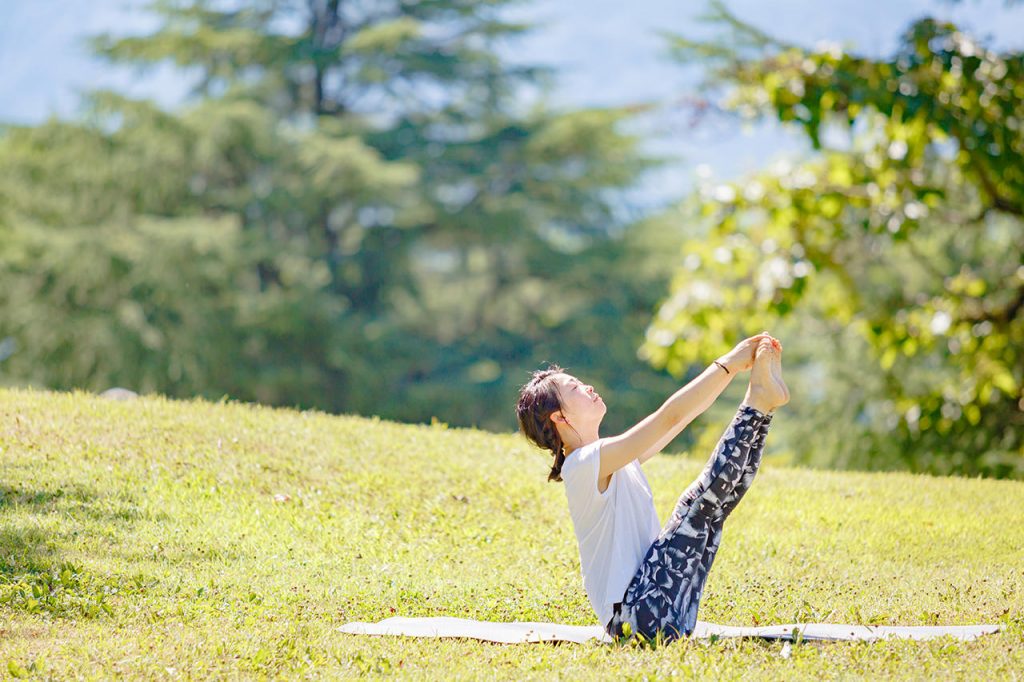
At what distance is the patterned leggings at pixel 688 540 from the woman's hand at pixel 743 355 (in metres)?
0.20

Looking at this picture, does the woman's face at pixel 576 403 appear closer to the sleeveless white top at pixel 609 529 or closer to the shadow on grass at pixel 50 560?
the sleeveless white top at pixel 609 529

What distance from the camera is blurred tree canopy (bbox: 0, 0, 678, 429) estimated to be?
23.7m

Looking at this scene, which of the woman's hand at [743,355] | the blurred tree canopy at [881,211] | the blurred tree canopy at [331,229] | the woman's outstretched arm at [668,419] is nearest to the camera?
the woman's outstretched arm at [668,419]

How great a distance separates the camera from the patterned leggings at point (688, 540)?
182 inches

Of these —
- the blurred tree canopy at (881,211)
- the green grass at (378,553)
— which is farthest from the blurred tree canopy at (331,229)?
the green grass at (378,553)

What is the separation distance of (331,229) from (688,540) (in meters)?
22.8

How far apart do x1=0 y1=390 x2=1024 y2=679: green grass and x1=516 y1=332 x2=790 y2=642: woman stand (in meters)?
0.23

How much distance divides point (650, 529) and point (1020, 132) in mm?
7903

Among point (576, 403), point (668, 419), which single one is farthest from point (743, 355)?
point (576, 403)

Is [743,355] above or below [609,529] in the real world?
above

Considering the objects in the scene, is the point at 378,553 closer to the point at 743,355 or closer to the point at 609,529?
the point at 609,529

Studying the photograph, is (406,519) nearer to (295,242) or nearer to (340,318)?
(340,318)

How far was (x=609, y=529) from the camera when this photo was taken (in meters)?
4.76

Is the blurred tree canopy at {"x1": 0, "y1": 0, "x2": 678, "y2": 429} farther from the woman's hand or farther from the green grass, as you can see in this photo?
the woman's hand
